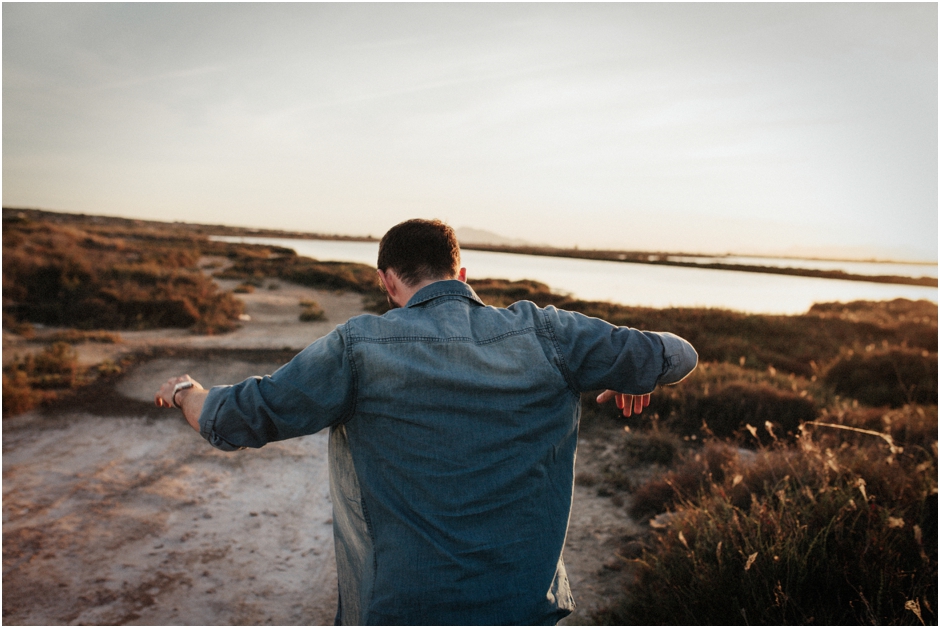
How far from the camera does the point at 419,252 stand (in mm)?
1841

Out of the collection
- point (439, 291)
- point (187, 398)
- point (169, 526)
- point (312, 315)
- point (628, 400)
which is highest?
point (439, 291)

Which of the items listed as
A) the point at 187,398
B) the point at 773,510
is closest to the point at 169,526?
the point at 187,398

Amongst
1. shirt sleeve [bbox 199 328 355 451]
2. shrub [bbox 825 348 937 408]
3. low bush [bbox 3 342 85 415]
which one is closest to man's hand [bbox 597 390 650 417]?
shirt sleeve [bbox 199 328 355 451]

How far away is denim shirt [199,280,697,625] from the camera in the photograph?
1521 millimetres

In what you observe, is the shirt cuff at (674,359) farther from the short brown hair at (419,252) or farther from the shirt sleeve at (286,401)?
the shirt sleeve at (286,401)

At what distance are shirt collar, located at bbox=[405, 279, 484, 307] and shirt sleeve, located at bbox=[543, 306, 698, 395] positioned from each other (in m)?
0.31

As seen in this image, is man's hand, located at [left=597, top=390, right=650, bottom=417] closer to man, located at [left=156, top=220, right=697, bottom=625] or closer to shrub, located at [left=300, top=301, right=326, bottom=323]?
man, located at [left=156, top=220, right=697, bottom=625]

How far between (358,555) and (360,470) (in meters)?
0.30

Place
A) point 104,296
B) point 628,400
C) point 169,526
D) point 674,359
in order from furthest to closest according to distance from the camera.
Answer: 1. point 104,296
2. point 169,526
3. point 628,400
4. point 674,359

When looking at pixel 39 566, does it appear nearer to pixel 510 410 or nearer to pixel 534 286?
pixel 510 410

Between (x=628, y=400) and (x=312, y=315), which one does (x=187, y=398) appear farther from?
(x=312, y=315)

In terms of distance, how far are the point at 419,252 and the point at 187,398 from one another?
0.92 metres

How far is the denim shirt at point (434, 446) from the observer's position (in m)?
1.52

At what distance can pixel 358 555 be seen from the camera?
1.66 m
